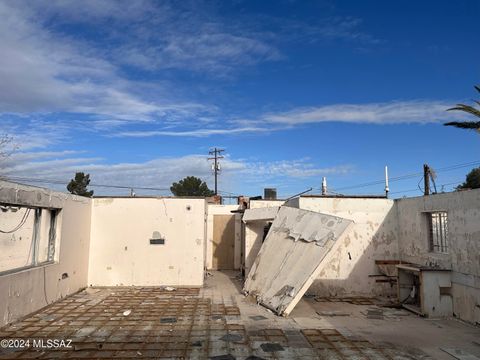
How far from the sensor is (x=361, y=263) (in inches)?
458

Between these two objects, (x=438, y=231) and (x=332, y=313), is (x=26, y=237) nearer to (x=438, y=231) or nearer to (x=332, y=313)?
(x=332, y=313)

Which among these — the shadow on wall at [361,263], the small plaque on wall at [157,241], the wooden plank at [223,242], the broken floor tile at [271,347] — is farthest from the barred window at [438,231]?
the wooden plank at [223,242]

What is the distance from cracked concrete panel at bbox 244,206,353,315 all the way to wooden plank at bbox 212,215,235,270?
20.1 feet

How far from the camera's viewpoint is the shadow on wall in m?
11.5

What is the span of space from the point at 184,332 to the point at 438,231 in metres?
7.15

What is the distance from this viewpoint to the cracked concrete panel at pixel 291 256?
29.8 feet

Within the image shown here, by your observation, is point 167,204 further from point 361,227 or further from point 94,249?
point 361,227

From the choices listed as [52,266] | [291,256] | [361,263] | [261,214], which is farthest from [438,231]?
[52,266]

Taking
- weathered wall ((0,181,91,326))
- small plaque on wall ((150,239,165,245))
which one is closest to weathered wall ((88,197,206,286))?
small plaque on wall ((150,239,165,245))

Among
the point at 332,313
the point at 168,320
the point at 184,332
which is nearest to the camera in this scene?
the point at 184,332

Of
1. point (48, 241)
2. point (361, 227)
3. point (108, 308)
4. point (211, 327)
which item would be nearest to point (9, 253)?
point (48, 241)

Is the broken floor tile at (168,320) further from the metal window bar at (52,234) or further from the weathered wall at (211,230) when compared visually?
the weathered wall at (211,230)

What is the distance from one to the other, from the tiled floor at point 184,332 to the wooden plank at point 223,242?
7.03 meters

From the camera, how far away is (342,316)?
8.89 m
